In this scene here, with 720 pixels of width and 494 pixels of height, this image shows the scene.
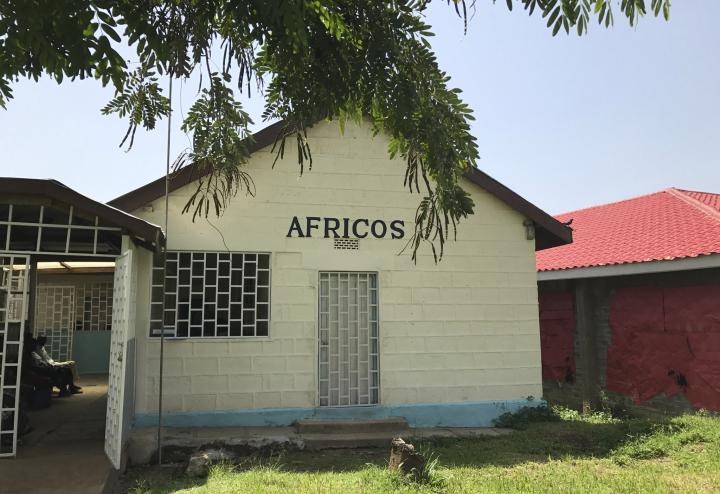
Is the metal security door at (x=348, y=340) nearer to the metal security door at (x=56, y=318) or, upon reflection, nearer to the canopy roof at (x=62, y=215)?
the canopy roof at (x=62, y=215)

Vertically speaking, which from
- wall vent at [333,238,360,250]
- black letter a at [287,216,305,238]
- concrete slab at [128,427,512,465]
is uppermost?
black letter a at [287,216,305,238]

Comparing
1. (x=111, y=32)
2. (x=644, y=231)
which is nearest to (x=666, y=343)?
(x=644, y=231)

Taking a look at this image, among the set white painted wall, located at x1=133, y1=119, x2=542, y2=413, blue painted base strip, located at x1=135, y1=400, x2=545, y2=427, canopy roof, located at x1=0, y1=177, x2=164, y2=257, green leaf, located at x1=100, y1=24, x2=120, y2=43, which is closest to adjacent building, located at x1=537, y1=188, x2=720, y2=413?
white painted wall, located at x1=133, y1=119, x2=542, y2=413

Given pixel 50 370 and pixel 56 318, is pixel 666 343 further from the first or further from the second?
pixel 56 318

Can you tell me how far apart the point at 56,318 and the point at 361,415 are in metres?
9.20

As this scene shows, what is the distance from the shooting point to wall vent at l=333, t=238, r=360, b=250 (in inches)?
331

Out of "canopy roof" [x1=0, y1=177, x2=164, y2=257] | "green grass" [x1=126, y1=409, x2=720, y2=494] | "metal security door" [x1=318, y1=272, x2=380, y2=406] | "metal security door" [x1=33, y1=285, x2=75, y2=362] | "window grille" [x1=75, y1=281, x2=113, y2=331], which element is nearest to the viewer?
"green grass" [x1=126, y1=409, x2=720, y2=494]

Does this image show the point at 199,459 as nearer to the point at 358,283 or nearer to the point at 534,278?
the point at 358,283

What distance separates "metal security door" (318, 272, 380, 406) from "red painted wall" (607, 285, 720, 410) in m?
5.38

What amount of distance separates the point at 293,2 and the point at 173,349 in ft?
19.0

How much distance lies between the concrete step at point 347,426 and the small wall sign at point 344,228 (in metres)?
2.55

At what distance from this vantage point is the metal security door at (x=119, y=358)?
5852 millimetres

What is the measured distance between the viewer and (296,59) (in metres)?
3.73

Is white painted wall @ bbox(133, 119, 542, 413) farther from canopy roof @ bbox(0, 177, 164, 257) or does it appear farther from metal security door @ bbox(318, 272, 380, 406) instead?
canopy roof @ bbox(0, 177, 164, 257)
